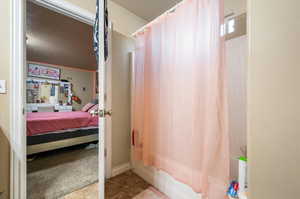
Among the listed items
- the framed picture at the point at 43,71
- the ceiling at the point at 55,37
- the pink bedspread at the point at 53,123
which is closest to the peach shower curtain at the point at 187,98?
the ceiling at the point at 55,37

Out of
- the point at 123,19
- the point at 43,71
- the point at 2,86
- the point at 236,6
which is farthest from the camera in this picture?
the point at 43,71

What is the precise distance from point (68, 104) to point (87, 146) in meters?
3.17

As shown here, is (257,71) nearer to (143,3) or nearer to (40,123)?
(143,3)

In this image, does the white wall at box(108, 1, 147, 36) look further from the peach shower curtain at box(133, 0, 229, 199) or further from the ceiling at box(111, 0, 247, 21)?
the peach shower curtain at box(133, 0, 229, 199)

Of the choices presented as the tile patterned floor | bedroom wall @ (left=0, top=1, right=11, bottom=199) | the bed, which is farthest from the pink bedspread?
the tile patterned floor

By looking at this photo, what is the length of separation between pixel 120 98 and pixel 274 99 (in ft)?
5.28

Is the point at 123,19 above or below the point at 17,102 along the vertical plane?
above

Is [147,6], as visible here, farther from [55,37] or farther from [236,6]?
[55,37]

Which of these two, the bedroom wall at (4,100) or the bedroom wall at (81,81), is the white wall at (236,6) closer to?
the bedroom wall at (4,100)

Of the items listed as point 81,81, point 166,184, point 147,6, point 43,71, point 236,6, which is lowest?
point 166,184

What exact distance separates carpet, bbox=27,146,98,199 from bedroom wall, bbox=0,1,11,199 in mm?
391

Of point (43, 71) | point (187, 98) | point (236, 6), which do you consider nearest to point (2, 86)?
point (187, 98)

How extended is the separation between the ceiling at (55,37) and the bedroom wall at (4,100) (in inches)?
38.8

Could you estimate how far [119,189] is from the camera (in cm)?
141
